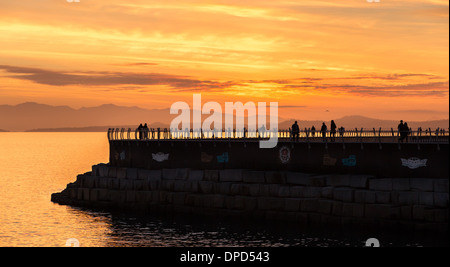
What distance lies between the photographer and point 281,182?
56.4m

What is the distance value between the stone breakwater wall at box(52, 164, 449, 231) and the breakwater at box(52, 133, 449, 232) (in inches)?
2.8

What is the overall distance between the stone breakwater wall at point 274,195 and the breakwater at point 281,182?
70mm

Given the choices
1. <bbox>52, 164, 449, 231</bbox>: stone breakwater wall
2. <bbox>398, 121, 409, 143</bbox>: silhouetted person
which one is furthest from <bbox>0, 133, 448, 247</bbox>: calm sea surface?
<bbox>398, 121, 409, 143</bbox>: silhouetted person

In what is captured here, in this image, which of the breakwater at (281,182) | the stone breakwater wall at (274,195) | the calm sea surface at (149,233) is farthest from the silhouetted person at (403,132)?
the calm sea surface at (149,233)

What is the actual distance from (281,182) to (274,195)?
146 centimetres

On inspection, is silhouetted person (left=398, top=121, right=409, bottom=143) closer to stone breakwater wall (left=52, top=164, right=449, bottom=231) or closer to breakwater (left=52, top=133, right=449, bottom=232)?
breakwater (left=52, top=133, right=449, bottom=232)

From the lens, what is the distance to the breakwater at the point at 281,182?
165ft

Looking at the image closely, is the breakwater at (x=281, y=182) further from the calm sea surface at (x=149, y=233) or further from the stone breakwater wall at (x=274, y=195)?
the calm sea surface at (x=149, y=233)

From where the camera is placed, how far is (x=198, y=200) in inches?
2299

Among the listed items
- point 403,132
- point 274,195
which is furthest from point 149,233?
point 403,132
